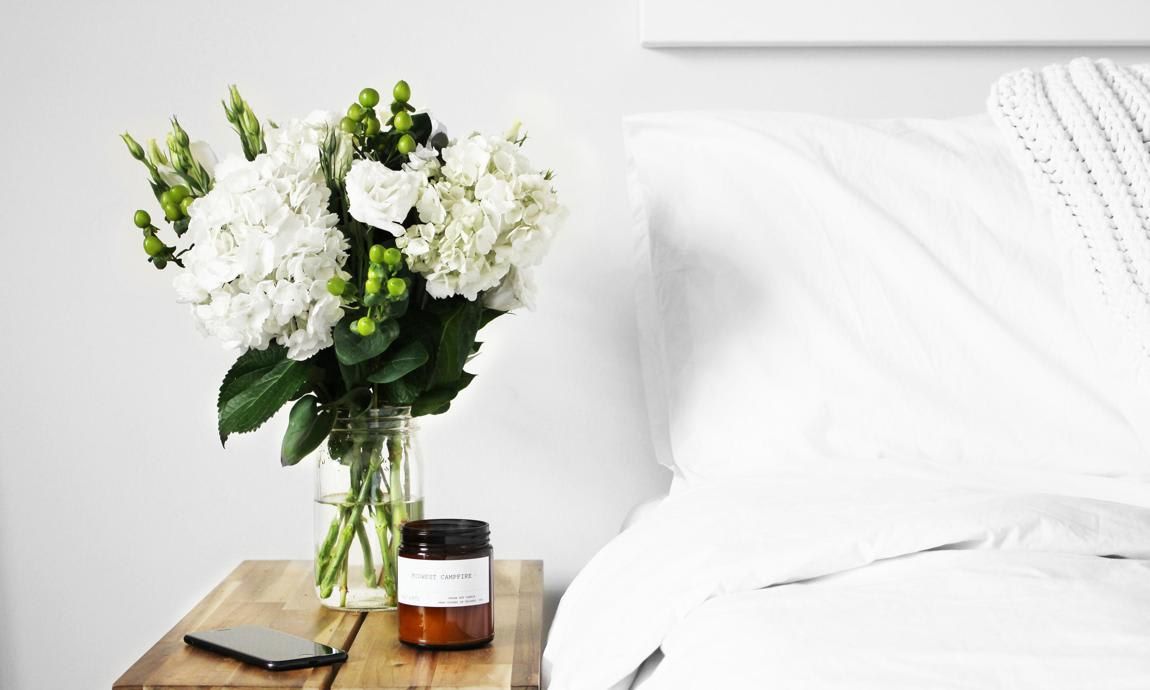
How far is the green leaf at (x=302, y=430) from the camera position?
101 cm

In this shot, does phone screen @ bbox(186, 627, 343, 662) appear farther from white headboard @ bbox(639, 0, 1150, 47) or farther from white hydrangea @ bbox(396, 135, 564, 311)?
white headboard @ bbox(639, 0, 1150, 47)

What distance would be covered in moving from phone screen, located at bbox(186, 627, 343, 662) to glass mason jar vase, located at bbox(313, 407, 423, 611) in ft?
0.37

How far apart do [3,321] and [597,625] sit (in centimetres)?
96

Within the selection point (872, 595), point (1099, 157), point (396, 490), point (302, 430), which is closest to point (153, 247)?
point (302, 430)

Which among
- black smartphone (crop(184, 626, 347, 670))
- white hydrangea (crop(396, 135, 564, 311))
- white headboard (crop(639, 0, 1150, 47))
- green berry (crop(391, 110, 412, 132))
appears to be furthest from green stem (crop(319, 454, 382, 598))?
white headboard (crop(639, 0, 1150, 47))

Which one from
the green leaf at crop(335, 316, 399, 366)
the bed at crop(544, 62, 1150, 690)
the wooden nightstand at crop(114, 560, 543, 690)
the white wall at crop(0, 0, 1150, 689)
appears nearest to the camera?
the bed at crop(544, 62, 1150, 690)

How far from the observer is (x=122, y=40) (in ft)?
4.41

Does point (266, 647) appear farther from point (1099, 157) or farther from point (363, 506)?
point (1099, 157)

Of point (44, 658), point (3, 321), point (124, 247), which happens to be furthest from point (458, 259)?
point (44, 658)

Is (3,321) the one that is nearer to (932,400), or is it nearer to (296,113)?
(296,113)

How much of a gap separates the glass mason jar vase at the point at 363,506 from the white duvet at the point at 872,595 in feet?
0.78

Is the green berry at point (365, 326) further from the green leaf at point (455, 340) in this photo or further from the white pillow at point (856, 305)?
the white pillow at point (856, 305)

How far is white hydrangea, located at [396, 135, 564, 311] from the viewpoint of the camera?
966 mm

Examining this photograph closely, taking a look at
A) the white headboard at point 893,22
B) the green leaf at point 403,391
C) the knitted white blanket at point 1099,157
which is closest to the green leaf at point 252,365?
the green leaf at point 403,391
